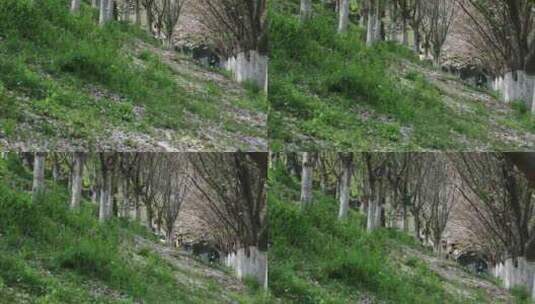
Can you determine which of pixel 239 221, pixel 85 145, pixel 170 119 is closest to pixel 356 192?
pixel 239 221

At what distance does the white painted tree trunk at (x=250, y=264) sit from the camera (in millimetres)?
5406

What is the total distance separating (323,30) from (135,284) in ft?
5.78

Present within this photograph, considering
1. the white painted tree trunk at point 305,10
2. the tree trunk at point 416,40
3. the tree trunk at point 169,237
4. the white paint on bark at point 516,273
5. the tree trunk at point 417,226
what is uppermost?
the white painted tree trunk at point 305,10

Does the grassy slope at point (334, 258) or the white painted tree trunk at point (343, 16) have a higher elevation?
the white painted tree trunk at point (343, 16)

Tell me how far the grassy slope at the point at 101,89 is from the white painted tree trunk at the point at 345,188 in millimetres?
505

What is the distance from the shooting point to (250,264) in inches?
214

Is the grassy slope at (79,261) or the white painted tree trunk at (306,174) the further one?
the white painted tree trunk at (306,174)

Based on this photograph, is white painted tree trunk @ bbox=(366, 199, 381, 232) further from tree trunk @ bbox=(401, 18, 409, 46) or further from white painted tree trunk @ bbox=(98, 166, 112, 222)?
white painted tree trunk @ bbox=(98, 166, 112, 222)

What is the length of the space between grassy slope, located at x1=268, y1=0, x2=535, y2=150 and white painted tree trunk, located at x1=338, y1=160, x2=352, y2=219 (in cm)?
12

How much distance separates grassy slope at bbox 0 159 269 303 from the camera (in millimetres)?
5004

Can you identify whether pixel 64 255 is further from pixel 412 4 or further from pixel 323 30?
pixel 412 4

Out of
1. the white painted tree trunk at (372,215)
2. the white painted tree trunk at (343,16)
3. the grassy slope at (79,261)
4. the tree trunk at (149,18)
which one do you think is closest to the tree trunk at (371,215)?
the white painted tree trunk at (372,215)

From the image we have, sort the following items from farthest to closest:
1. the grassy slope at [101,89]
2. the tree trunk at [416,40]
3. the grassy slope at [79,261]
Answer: the tree trunk at [416,40], the grassy slope at [101,89], the grassy slope at [79,261]

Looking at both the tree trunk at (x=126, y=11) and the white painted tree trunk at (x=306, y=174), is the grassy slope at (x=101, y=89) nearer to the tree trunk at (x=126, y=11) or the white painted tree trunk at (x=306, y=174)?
the tree trunk at (x=126, y=11)
